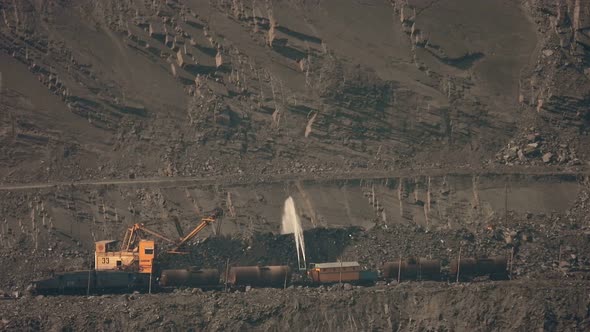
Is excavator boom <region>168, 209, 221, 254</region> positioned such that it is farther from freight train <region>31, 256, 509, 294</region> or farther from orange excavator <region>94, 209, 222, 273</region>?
freight train <region>31, 256, 509, 294</region>

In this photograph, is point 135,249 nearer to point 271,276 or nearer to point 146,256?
point 146,256

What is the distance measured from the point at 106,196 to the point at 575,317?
27533 mm

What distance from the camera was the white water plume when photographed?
7881 cm

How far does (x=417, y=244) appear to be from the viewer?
261 ft

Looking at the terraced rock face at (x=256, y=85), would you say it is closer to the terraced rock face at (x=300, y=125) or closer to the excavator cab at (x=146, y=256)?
the terraced rock face at (x=300, y=125)

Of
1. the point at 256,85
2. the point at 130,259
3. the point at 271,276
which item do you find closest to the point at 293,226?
the point at 271,276

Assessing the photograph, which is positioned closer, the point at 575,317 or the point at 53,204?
the point at 575,317

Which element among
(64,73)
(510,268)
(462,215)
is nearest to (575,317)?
(510,268)

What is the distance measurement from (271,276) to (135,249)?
25.3ft

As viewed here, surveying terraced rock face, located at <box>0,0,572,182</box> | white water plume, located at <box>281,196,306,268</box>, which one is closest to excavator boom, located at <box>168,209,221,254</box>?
white water plume, located at <box>281,196,306,268</box>

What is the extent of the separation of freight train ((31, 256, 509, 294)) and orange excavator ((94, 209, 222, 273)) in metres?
1.21

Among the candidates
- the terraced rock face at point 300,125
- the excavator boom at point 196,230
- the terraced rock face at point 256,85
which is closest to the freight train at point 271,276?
the excavator boom at point 196,230

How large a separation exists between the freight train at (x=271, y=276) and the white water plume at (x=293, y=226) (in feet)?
6.31

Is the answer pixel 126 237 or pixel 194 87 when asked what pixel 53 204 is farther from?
pixel 194 87
